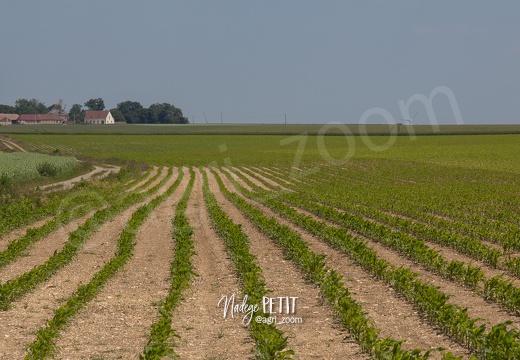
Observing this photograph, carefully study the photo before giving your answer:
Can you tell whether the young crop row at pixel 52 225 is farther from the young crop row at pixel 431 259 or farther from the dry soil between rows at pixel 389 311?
the young crop row at pixel 431 259

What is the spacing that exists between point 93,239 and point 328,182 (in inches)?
852

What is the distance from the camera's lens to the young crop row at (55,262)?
11.8 m

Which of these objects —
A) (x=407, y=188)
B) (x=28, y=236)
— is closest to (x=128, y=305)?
(x=28, y=236)

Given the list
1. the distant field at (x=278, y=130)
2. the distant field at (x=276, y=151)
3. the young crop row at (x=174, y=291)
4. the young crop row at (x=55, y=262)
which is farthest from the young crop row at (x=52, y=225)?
the distant field at (x=278, y=130)

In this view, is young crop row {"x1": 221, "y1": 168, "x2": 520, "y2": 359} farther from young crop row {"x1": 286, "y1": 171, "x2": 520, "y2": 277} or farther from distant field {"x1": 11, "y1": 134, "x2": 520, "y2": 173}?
distant field {"x1": 11, "y1": 134, "x2": 520, "y2": 173}

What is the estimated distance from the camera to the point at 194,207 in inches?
1053

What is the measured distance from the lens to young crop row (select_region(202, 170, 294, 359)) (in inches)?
329

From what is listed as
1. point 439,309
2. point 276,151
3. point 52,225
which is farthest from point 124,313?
point 276,151

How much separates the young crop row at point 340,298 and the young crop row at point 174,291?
2.34 meters

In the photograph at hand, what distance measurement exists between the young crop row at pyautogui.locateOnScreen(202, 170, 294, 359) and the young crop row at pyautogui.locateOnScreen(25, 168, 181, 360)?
253cm

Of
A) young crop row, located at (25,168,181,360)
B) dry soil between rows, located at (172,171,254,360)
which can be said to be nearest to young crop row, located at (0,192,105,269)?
young crop row, located at (25,168,181,360)

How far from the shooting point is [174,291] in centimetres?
1170

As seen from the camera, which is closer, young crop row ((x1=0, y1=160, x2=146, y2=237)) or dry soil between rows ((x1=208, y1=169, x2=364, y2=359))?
dry soil between rows ((x1=208, y1=169, x2=364, y2=359))

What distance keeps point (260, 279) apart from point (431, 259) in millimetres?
3578
